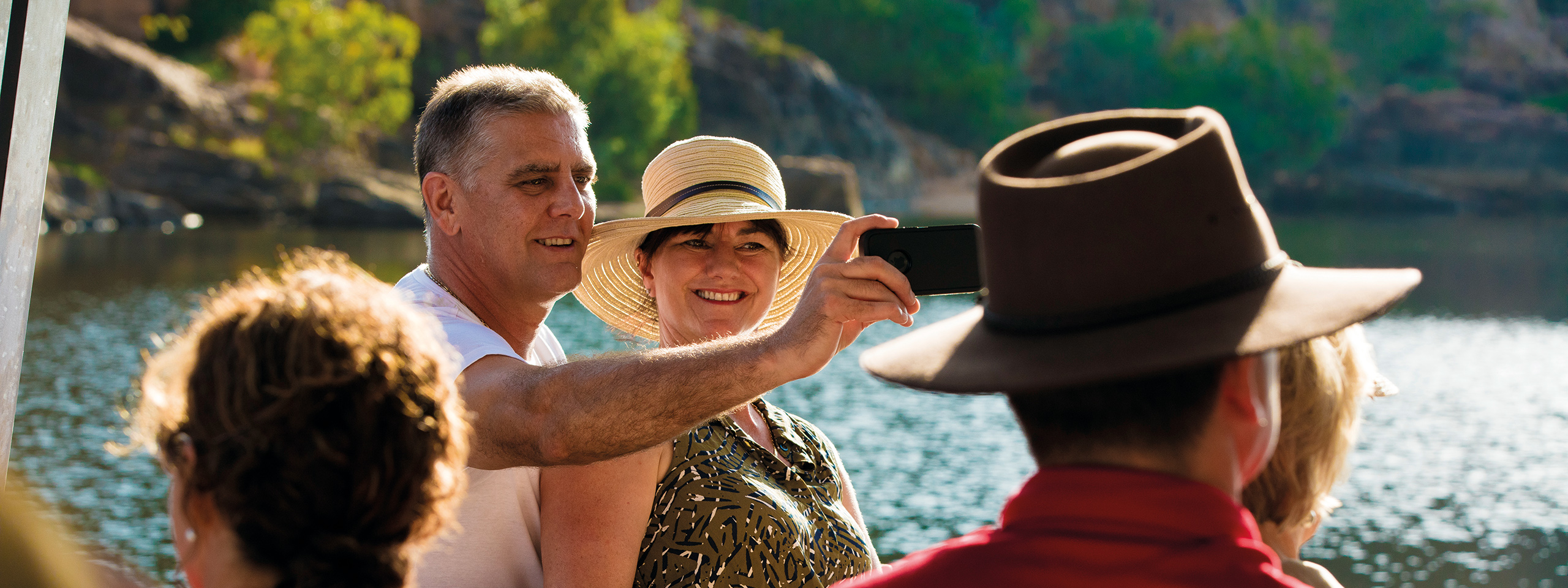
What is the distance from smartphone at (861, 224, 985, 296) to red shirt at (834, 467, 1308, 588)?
0.88 meters

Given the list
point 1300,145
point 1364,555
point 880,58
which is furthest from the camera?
point 880,58

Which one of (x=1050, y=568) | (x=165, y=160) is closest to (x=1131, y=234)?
(x=1050, y=568)

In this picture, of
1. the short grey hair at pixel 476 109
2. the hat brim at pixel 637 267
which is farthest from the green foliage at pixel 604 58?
the short grey hair at pixel 476 109

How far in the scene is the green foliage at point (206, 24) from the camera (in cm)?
4356

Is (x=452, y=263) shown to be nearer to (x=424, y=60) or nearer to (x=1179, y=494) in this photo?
(x=1179, y=494)

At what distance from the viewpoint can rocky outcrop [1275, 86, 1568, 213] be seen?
60.0 m

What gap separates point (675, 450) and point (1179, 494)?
3.74 ft

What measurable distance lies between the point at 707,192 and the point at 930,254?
76cm

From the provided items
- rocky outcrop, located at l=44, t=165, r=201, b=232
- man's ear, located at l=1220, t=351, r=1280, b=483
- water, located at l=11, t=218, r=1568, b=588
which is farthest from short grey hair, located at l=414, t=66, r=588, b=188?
rocky outcrop, located at l=44, t=165, r=201, b=232

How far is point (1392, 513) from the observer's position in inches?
513

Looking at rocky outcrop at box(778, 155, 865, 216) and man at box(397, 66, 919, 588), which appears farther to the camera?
rocky outcrop at box(778, 155, 865, 216)

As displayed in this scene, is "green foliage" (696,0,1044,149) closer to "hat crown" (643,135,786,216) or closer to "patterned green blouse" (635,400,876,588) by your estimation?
"hat crown" (643,135,786,216)

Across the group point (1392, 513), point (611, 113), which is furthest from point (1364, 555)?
point (611, 113)

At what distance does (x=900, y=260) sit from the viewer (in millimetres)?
2076
